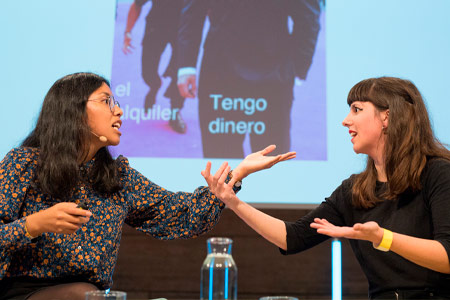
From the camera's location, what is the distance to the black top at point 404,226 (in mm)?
1537

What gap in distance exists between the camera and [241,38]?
9.39 ft

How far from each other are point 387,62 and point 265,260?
1.34 meters

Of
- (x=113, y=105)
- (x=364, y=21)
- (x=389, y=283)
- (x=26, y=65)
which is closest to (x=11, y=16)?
(x=26, y=65)

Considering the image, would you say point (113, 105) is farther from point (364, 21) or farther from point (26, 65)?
point (364, 21)

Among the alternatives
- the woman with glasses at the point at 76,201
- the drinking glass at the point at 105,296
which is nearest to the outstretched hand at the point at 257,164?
the woman with glasses at the point at 76,201

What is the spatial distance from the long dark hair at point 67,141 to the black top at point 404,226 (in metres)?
0.72

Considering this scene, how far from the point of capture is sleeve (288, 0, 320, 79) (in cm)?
284

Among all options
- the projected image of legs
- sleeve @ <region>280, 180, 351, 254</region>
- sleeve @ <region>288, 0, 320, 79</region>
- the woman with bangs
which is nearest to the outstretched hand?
the woman with bangs

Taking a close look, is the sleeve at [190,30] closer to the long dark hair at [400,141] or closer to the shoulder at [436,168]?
the long dark hair at [400,141]

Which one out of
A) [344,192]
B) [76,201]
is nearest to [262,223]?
[344,192]

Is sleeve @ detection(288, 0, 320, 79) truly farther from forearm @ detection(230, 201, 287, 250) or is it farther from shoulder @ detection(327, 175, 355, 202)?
forearm @ detection(230, 201, 287, 250)

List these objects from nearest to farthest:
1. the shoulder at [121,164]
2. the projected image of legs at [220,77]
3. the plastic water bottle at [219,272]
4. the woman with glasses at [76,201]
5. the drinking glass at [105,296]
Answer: the drinking glass at [105,296] < the plastic water bottle at [219,272] < the woman with glasses at [76,201] < the shoulder at [121,164] < the projected image of legs at [220,77]

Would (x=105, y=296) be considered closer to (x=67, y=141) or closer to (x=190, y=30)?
(x=67, y=141)

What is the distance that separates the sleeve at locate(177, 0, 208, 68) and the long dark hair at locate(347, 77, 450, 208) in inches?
50.8
